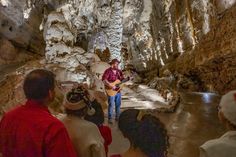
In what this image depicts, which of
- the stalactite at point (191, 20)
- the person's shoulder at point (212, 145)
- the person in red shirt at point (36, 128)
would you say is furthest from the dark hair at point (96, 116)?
the stalactite at point (191, 20)

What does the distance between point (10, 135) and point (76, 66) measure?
10.1m

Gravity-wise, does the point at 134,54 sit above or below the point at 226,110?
above

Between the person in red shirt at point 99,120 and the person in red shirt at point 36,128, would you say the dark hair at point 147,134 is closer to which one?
the person in red shirt at point 36,128

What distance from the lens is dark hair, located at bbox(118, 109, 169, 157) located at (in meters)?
1.92

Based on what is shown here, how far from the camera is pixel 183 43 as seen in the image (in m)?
17.8

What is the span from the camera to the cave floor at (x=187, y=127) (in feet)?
18.5

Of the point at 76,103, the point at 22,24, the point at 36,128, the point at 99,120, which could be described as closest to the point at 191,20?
the point at 22,24

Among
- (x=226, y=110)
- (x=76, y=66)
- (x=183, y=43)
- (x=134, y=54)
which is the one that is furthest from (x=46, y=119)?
(x=134, y=54)

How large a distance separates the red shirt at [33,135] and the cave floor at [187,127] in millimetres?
3427

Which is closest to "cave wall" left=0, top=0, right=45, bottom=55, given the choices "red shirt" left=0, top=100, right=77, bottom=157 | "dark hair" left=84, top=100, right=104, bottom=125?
"dark hair" left=84, top=100, right=104, bottom=125

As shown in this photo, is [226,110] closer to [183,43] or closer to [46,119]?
[46,119]

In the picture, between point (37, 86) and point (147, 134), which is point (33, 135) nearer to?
point (37, 86)

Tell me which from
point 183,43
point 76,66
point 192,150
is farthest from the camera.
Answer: point 183,43

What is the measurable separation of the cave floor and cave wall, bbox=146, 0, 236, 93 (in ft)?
7.52
